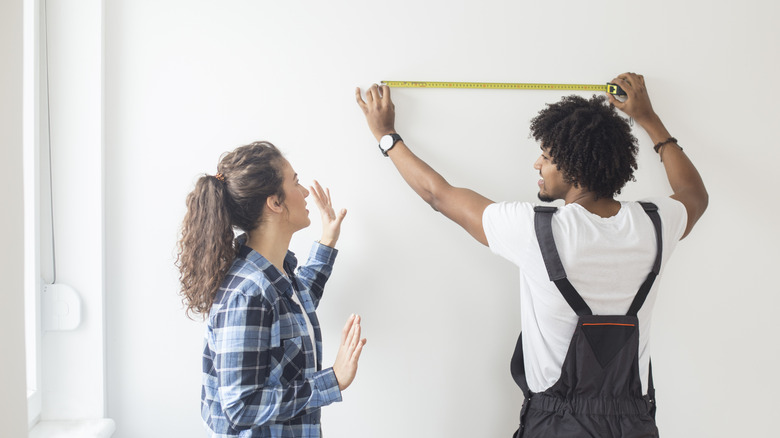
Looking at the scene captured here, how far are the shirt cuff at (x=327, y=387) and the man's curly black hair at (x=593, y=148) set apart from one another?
863 millimetres

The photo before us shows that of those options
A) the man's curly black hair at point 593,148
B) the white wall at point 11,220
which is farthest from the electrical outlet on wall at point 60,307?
the man's curly black hair at point 593,148

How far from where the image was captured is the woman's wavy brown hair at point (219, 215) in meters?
1.34

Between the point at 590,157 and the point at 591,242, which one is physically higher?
the point at 590,157

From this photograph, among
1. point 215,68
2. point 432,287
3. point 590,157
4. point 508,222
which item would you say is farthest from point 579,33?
point 215,68

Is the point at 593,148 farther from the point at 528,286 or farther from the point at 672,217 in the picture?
the point at 528,286

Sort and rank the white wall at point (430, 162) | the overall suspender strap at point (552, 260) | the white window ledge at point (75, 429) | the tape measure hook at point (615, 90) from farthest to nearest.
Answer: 1. the tape measure hook at point (615, 90)
2. the white wall at point (430, 162)
3. the white window ledge at point (75, 429)
4. the overall suspender strap at point (552, 260)

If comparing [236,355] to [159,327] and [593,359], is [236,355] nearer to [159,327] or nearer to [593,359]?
Result: [159,327]

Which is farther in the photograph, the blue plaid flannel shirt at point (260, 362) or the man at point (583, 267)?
the man at point (583, 267)

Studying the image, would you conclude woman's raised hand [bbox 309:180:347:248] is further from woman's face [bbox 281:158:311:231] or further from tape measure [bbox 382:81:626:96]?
tape measure [bbox 382:81:626:96]

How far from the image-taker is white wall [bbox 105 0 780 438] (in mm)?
1747

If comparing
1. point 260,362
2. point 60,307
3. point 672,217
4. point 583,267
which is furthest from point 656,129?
point 60,307

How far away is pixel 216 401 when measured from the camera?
1.38 m

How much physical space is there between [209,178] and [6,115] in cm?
44

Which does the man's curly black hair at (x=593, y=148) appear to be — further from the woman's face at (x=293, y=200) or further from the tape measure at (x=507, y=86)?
the woman's face at (x=293, y=200)
